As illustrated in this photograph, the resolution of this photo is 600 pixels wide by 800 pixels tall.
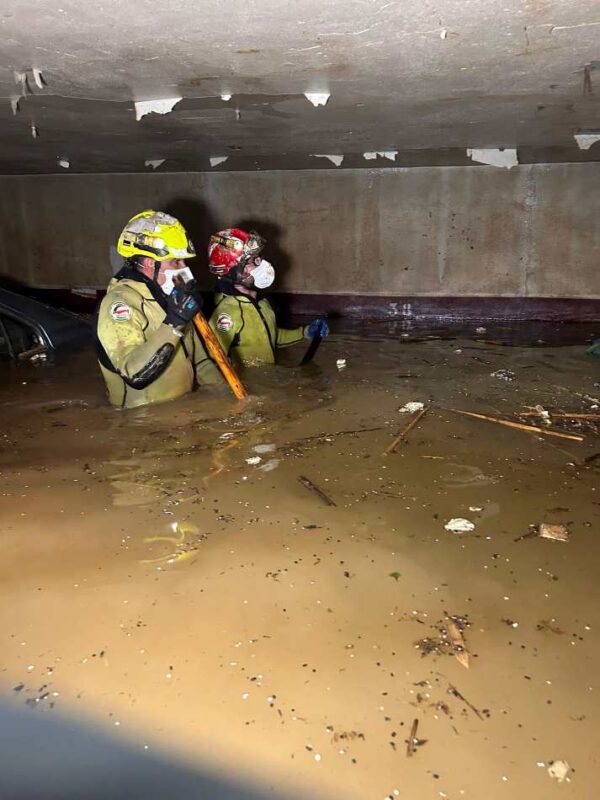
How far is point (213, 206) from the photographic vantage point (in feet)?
32.1

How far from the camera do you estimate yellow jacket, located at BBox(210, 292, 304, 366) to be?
5.35 meters

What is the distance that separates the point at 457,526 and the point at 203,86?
3.32 meters

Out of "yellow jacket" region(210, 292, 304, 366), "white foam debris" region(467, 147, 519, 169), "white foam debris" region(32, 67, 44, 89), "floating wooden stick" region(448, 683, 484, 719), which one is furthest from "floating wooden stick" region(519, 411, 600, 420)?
"white foam debris" region(467, 147, 519, 169)

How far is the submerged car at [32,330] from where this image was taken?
618cm

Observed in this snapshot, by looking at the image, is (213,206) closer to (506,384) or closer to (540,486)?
(506,384)

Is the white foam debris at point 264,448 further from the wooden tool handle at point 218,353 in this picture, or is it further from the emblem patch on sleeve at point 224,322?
the emblem patch on sleeve at point 224,322

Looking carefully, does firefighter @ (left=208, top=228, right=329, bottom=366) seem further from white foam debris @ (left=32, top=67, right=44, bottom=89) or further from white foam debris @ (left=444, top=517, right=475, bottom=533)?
white foam debris @ (left=444, top=517, right=475, bottom=533)

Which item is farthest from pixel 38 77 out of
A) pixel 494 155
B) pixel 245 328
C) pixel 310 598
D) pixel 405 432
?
pixel 494 155

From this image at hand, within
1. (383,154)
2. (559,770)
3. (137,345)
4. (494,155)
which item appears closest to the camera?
(559,770)

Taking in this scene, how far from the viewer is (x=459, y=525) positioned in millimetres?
2805

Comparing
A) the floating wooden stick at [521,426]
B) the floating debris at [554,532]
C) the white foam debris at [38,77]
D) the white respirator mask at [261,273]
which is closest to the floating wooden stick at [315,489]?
the floating debris at [554,532]

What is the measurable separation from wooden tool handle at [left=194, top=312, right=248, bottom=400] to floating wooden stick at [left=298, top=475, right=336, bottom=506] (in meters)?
1.50

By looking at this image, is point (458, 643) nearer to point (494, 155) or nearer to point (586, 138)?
point (586, 138)

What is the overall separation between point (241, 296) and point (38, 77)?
231 centimetres
